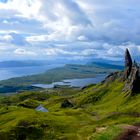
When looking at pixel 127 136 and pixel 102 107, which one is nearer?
pixel 127 136

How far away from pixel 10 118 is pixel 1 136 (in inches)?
985

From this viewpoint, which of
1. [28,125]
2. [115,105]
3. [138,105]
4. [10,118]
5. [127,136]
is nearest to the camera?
[127,136]

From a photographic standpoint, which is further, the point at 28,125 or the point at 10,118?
the point at 10,118

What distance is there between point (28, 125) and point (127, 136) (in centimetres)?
3659

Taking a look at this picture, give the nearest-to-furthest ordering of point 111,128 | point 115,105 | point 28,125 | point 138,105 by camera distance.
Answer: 1. point 111,128
2. point 28,125
3. point 138,105
4. point 115,105

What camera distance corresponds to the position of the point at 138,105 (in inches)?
6284

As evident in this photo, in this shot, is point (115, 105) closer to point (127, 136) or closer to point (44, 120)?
point (44, 120)

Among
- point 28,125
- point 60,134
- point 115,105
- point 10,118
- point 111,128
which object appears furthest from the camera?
point 115,105

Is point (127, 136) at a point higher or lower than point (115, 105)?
higher

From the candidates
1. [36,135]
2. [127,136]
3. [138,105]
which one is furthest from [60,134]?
[138,105]

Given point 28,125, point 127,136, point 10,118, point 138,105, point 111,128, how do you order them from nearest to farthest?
point 127,136 < point 111,128 < point 28,125 < point 10,118 < point 138,105

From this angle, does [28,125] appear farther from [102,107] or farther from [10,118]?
[102,107]

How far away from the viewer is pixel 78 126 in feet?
321

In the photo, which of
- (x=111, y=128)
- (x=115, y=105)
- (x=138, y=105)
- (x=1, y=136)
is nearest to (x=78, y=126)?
(x=1, y=136)
